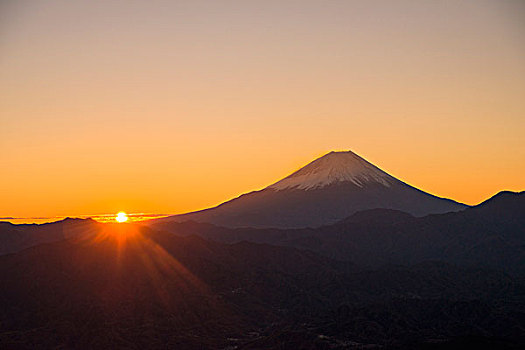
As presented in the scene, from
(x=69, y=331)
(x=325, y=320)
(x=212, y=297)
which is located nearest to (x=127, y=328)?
(x=69, y=331)

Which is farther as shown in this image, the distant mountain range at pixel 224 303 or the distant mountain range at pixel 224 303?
the distant mountain range at pixel 224 303

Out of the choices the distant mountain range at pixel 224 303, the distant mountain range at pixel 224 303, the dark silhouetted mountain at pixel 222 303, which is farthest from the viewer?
the dark silhouetted mountain at pixel 222 303

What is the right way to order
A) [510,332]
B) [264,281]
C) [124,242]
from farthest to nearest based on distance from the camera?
[124,242], [264,281], [510,332]

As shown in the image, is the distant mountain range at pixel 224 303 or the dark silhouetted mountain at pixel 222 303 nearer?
the distant mountain range at pixel 224 303

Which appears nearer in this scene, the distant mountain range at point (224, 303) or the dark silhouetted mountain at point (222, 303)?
the distant mountain range at point (224, 303)

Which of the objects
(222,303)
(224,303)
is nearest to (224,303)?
(224,303)

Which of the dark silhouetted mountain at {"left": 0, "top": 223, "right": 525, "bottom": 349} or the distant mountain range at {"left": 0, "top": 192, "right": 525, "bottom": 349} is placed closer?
the distant mountain range at {"left": 0, "top": 192, "right": 525, "bottom": 349}

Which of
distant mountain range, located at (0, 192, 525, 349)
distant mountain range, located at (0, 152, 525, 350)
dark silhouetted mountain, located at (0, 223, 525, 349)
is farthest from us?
dark silhouetted mountain, located at (0, 223, 525, 349)

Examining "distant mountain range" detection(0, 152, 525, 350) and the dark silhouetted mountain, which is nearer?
"distant mountain range" detection(0, 152, 525, 350)

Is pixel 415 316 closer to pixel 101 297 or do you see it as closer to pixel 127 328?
pixel 127 328

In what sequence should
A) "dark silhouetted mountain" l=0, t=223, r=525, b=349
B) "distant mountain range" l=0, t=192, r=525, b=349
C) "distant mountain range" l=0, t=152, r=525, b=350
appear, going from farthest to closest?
"dark silhouetted mountain" l=0, t=223, r=525, b=349, "distant mountain range" l=0, t=192, r=525, b=349, "distant mountain range" l=0, t=152, r=525, b=350

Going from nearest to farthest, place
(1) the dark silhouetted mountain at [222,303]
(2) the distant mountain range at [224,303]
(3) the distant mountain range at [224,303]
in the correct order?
(2) the distant mountain range at [224,303], (3) the distant mountain range at [224,303], (1) the dark silhouetted mountain at [222,303]
